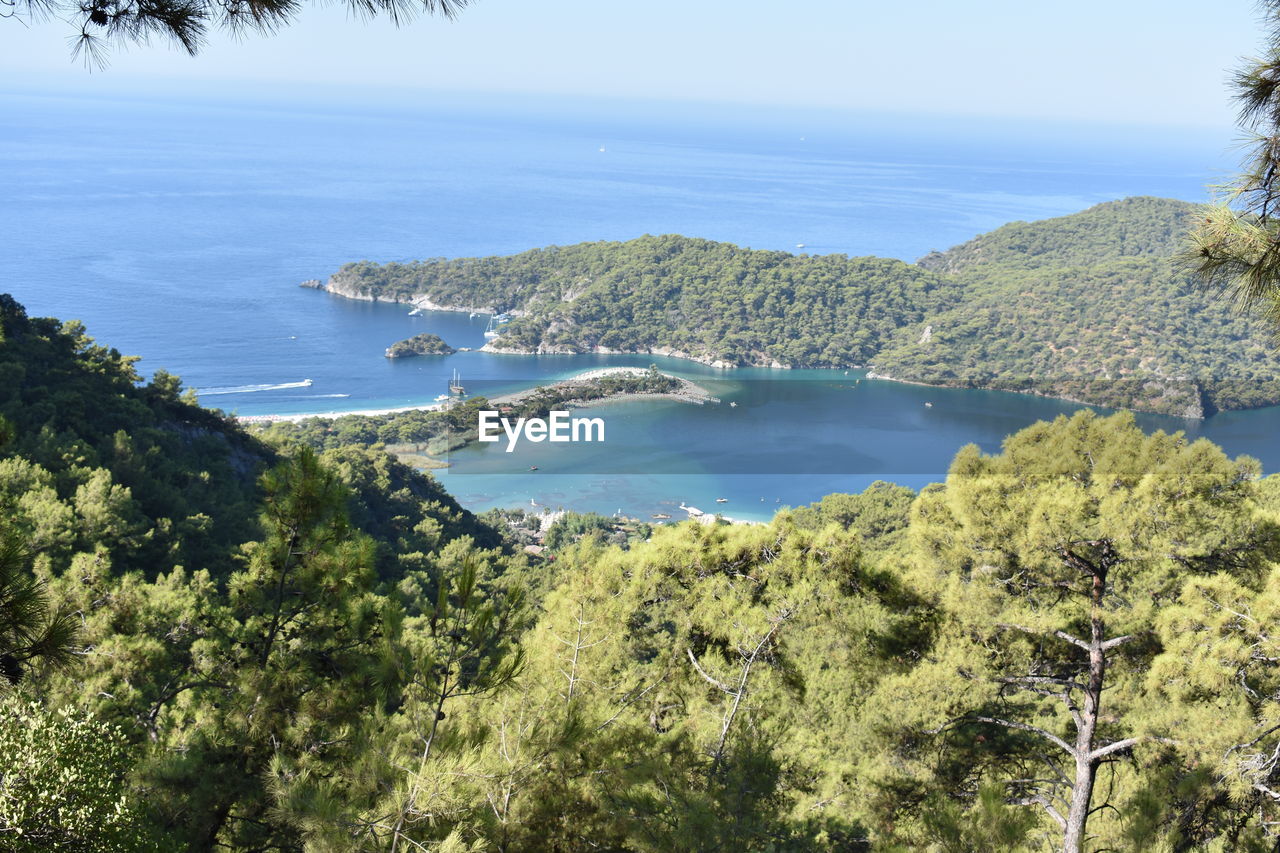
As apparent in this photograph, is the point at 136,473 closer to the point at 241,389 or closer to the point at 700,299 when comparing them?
the point at 241,389

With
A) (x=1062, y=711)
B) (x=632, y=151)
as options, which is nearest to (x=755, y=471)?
(x=1062, y=711)

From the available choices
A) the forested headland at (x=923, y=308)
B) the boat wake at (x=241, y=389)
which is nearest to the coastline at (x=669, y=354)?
the forested headland at (x=923, y=308)

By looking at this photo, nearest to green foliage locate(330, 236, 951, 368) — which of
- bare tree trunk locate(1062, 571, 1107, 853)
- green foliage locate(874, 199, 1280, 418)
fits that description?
green foliage locate(874, 199, 1280, 418)

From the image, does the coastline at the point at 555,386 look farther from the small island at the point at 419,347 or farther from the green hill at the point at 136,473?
the green hill at the point at 136,473

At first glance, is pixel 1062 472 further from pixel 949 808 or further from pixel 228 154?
pixel 228 154

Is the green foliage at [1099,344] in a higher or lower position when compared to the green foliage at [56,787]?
lower

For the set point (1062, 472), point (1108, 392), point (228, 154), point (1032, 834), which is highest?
point (228, 154)
